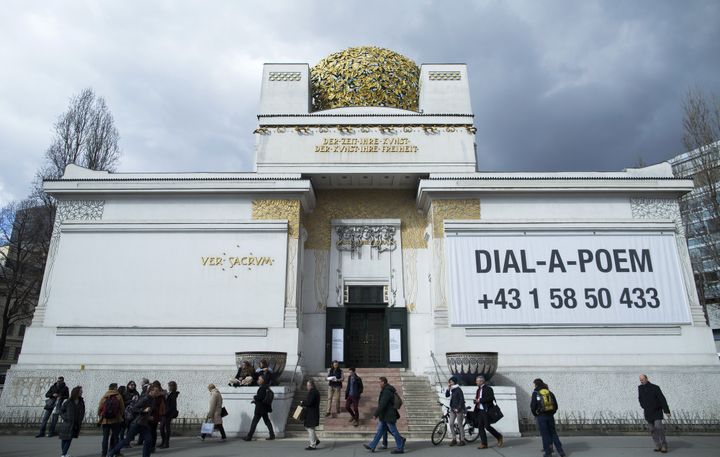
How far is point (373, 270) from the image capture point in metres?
16.3

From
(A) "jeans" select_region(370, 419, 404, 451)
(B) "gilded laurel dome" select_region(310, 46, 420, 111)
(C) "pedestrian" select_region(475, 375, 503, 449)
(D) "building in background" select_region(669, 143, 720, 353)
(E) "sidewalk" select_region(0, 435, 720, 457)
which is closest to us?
(A) "jeans" select_region(370, 419, 404, 451)

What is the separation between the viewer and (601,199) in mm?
15609

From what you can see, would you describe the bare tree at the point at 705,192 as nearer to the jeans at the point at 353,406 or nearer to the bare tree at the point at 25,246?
the jeans at the point at 353,406

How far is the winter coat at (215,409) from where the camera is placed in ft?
33.5

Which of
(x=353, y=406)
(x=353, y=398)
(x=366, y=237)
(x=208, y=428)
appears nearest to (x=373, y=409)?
(x=353, y=406)

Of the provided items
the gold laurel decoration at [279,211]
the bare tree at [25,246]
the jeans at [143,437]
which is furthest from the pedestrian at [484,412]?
the bare tree at [25,246]

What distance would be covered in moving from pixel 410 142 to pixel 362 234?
3762 millimetres

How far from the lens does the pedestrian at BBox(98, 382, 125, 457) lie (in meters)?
8.12

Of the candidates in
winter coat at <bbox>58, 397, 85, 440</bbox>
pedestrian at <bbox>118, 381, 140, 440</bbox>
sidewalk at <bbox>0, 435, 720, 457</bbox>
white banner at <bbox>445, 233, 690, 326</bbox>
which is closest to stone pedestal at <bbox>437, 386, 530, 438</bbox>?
sidewalk at <bbox>0, 435, 720, 457</bbox>

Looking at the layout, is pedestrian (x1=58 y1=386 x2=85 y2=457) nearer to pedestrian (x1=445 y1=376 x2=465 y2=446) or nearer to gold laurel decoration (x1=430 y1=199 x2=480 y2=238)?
pedestrian (x1=445 y1=376 x2=465 y2=446)

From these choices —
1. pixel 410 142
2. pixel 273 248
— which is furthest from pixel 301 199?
pixel 410 142

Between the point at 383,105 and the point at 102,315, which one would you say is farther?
the point at 383,105

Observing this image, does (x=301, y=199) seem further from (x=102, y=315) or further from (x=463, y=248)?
(x=102, y=315)

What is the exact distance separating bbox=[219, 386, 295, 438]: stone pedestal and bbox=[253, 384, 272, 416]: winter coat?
2.25 feet
